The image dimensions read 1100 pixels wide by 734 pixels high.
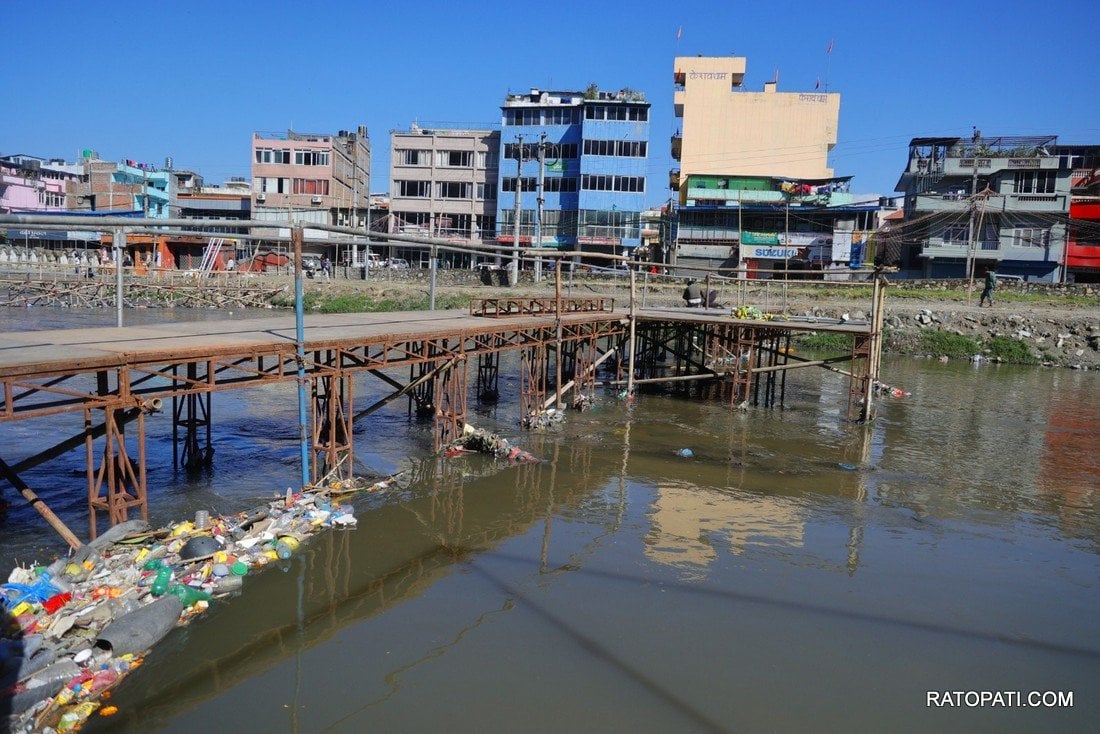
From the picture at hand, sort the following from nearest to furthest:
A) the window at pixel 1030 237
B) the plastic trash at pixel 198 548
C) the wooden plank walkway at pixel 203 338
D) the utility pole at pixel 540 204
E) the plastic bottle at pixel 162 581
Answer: the plastic bottle at pixel 162 581
the wooden plank walkway at pixel 203 338
the plastic trash at pixel 198 548
the window at pixel 1030 237
the utility pole at pixel 540 204

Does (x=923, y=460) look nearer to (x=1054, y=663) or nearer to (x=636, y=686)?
(x=1054, y=663)

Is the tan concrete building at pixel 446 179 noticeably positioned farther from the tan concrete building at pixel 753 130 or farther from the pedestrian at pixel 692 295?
the pedestrian at pixel 692 295

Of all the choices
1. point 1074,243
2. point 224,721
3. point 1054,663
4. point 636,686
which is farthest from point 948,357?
point 224,721

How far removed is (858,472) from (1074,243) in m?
41.7

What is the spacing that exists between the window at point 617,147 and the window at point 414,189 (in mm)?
13216

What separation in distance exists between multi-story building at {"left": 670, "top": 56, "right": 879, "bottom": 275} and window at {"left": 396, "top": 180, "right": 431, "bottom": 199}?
1914 cm

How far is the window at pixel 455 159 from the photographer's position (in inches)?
2302

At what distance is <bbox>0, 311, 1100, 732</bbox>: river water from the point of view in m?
7.52

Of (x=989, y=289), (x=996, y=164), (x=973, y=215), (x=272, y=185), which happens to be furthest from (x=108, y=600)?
(x=272, y=185)

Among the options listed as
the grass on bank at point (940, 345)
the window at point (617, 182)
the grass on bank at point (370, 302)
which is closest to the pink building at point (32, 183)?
the grass on bank at point (370, 302)

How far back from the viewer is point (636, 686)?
310 inches

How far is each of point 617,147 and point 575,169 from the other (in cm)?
346

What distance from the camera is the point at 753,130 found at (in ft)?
194

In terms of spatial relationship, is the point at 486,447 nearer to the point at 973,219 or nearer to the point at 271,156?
the point at 973,219
